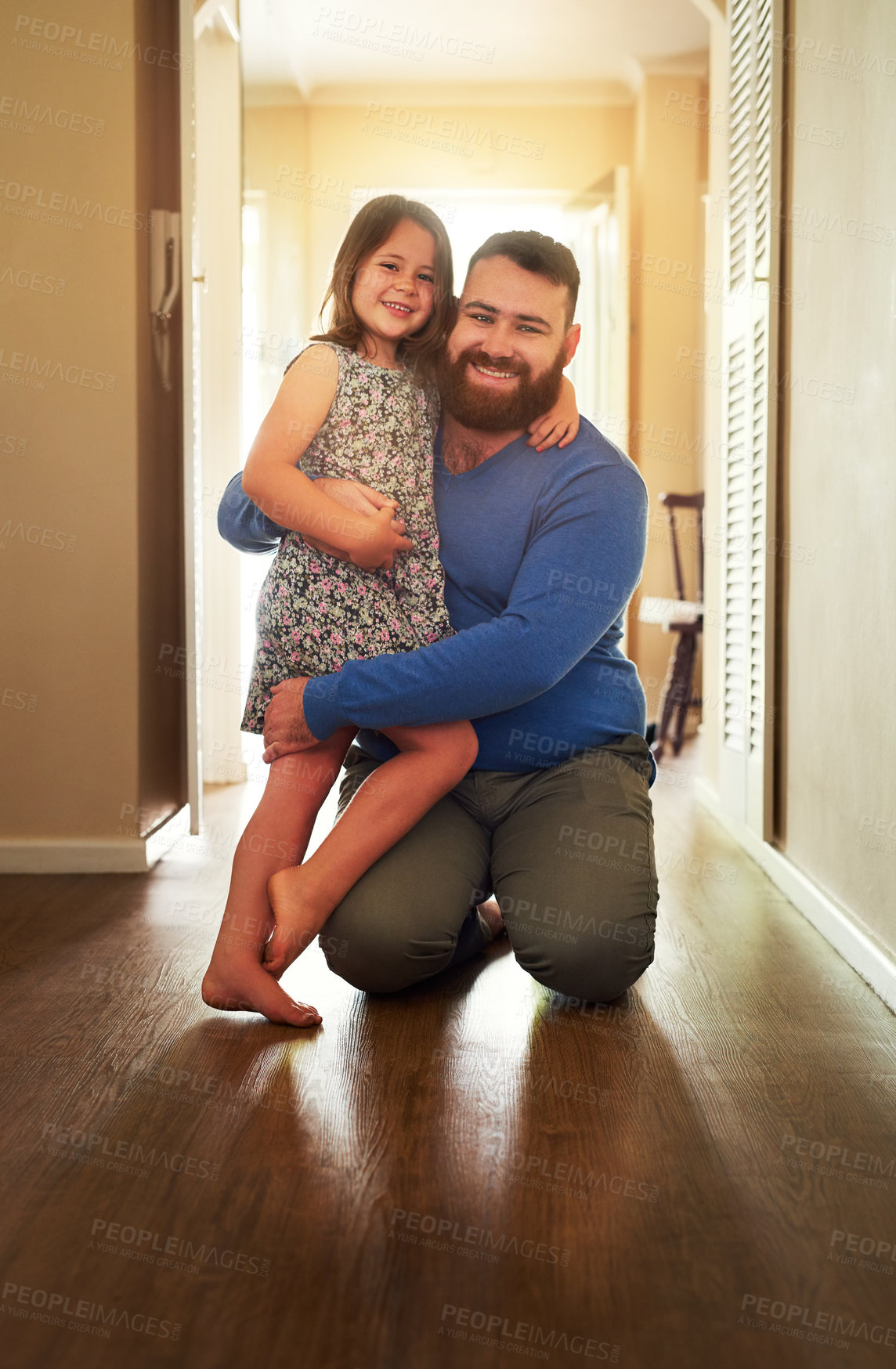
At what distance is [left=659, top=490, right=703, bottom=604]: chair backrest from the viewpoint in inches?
170

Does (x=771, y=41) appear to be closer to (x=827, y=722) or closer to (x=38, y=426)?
(x=827, y=722)

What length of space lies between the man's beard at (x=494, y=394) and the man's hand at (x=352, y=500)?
18 cm

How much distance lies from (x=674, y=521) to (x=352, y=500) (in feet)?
11.1

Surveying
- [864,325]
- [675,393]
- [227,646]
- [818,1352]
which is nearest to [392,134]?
[675,393]

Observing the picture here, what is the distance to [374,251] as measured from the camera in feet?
4.70

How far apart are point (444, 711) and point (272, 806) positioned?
0.90 feet

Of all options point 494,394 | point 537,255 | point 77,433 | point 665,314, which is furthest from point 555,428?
point 665,314

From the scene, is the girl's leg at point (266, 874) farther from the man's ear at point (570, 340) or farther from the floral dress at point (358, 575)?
the man's ear at point (570, 340)

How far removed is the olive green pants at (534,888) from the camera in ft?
4.63

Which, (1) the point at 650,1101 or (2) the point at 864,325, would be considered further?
(2) the point at 864,325

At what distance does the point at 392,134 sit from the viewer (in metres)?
5.09

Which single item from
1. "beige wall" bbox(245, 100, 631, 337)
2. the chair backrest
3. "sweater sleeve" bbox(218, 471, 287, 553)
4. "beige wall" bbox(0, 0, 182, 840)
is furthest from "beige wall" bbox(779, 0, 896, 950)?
"beige wall" bbox(245, 100, 631, 337)

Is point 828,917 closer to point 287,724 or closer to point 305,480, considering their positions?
point 287,724

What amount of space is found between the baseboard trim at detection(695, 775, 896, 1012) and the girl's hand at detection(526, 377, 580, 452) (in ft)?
2.88
